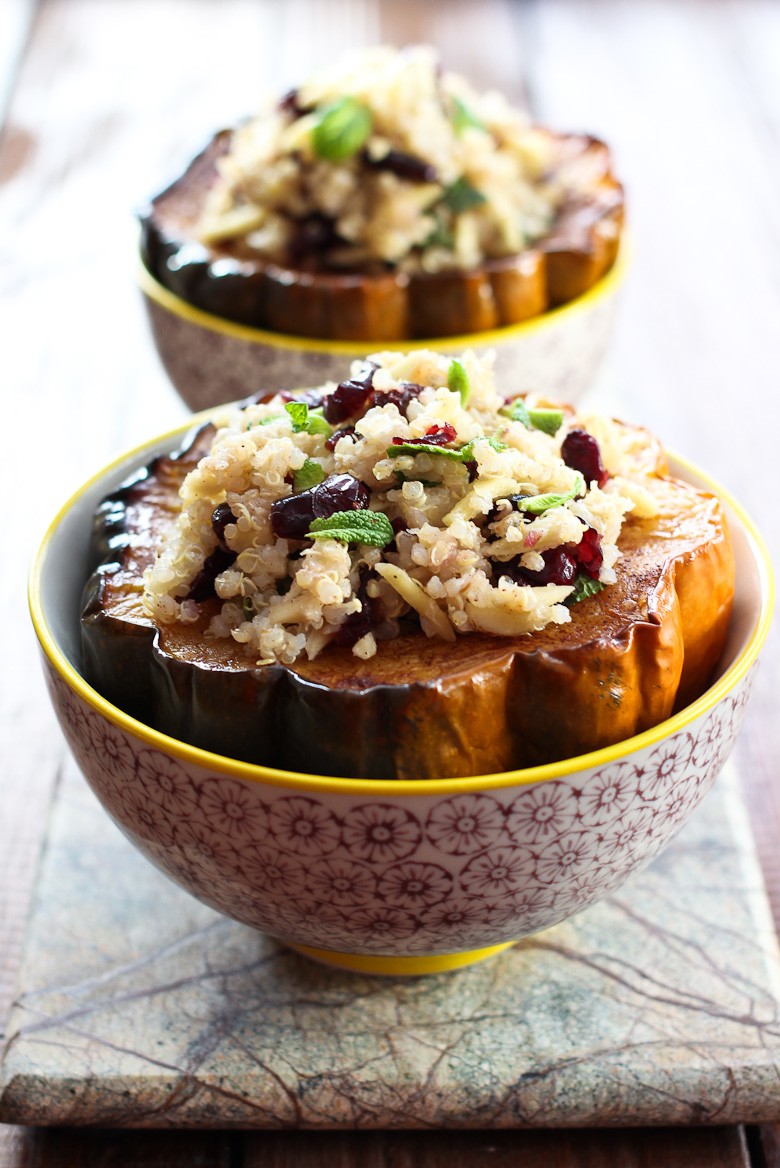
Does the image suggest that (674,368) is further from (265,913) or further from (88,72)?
(88,72)

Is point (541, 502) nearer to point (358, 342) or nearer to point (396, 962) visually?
point (396, 962)

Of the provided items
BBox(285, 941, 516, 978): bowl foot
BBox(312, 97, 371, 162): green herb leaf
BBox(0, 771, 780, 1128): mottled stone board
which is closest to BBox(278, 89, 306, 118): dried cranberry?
BBox(312, 97, 371, 162): green herb leaf

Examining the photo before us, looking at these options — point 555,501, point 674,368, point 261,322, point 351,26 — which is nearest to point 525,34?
point 351,26

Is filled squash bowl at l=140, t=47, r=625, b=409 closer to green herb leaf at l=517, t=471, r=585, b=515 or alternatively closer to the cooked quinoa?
the cooked quinoa

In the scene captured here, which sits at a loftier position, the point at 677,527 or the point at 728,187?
the point at 677,527

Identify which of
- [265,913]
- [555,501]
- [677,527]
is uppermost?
[555,501]

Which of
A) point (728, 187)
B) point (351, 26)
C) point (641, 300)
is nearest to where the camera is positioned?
point (641, 300)

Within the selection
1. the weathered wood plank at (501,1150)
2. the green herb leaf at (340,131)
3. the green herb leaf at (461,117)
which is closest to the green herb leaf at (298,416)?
the weathered wood plank at (501,1150)
